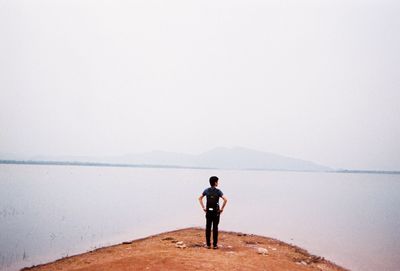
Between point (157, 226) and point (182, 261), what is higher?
point (182, 261)

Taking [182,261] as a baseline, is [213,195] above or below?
above

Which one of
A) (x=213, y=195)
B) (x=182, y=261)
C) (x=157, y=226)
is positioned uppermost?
(x=213, y=195)

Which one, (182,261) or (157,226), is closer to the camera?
(182,261)

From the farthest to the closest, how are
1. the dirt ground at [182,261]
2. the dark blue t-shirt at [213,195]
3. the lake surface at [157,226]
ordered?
the lake surface at [157,226] → the dark blue t-shirt at [213,195] → the dirt ground at [182,261]

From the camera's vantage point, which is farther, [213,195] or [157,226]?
[157,226]

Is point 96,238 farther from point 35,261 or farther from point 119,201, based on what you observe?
point 119,201

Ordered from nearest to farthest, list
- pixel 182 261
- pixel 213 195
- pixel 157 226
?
pixel 182 261
pixel 213 195
pixel 157 226

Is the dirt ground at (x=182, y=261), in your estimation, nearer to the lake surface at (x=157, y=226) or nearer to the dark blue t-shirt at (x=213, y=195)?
the dark blue t-shirt at (x=213, y=195)

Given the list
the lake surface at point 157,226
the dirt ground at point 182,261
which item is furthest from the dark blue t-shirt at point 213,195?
the lake surface at point 157,226

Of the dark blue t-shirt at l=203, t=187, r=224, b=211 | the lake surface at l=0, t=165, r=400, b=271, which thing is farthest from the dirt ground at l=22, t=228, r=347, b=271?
the lake surface at l=0, t=165, r=400, b=271

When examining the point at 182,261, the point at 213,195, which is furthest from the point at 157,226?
the point at 182,261

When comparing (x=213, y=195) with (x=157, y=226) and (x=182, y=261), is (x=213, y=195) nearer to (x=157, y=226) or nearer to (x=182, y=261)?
(x=182, y=261)

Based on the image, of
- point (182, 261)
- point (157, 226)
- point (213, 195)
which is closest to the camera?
point (182, 261)

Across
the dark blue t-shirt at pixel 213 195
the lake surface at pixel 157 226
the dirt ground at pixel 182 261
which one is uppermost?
the dark blue t-shirt at pixel 213 195
